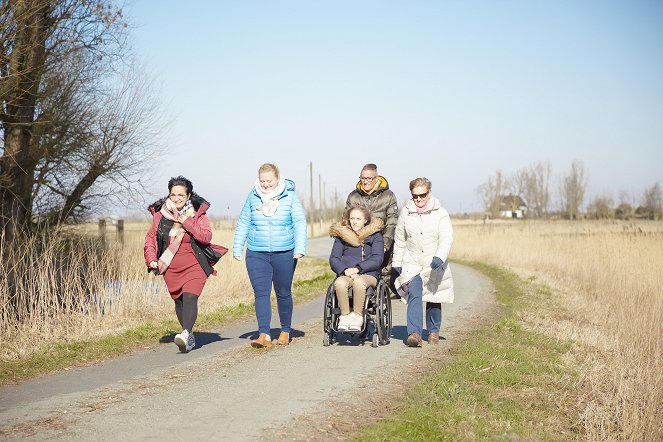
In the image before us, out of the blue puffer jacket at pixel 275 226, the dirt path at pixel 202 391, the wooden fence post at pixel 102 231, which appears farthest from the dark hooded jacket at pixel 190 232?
the wooden fence post at pixel 102 231

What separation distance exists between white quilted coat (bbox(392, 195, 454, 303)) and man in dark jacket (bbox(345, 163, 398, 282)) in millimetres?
513

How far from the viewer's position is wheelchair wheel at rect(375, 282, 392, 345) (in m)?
8.98

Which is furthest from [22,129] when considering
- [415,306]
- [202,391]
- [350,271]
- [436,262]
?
[202,391]

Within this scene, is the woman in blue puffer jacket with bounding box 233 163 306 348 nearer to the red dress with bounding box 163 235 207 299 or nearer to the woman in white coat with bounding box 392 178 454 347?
the red dress with bounding box 163 235 207 299

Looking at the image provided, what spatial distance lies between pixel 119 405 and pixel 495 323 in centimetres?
691

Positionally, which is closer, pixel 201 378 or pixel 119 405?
pixel 119 405

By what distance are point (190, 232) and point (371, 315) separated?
257cm

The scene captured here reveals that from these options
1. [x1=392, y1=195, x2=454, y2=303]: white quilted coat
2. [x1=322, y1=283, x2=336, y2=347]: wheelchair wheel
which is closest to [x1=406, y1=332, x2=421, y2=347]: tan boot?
[x1=392, y1=195, x2=454, y2=303]: white quilted coat

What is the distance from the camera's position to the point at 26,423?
555cm

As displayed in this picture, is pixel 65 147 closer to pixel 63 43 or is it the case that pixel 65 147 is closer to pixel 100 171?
pixel 100 171

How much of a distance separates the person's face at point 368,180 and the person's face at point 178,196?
8.13ft

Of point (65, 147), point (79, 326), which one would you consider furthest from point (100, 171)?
point (79, 326)

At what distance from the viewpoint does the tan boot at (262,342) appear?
8.87 m

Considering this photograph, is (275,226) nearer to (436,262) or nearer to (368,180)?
(368,180)
